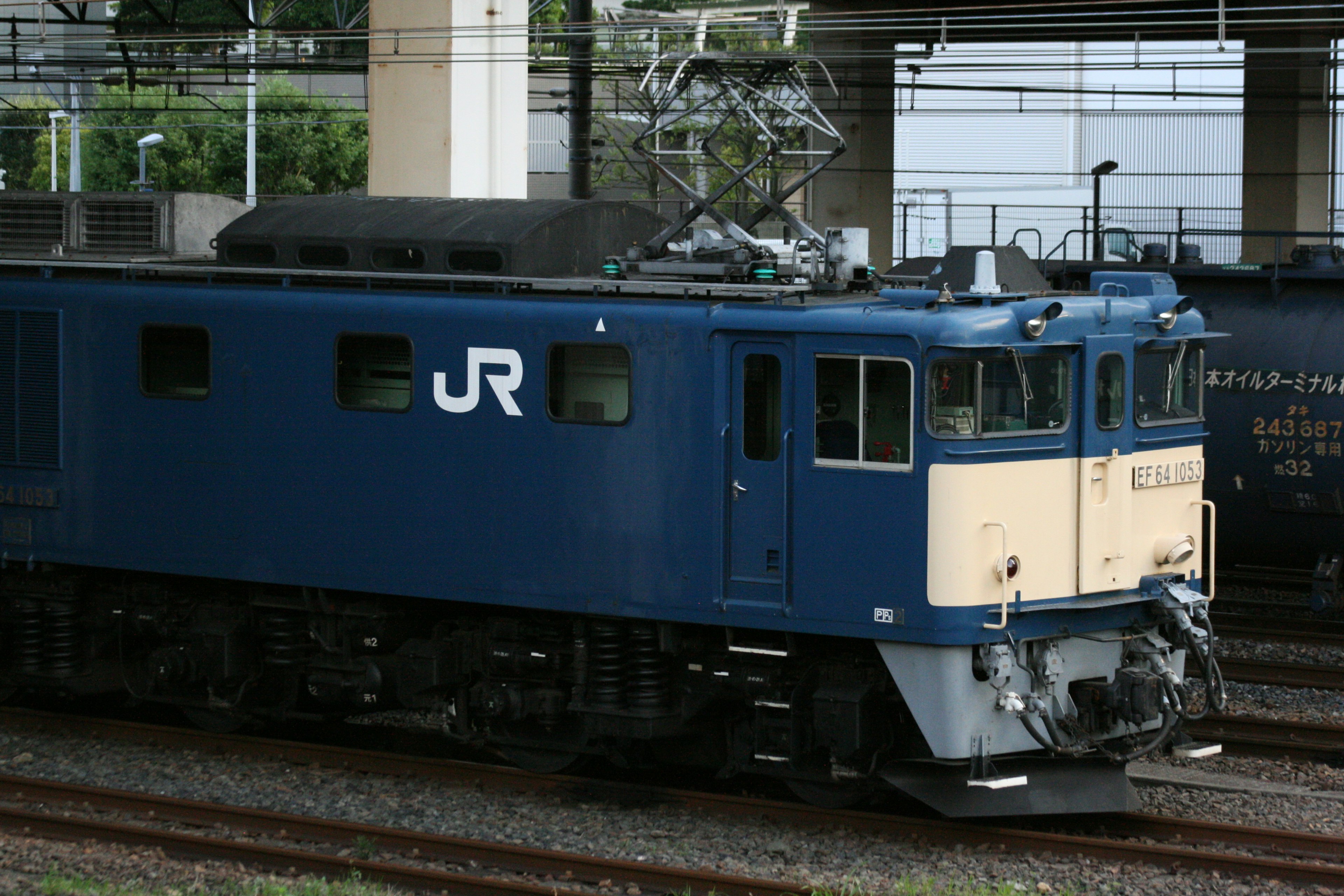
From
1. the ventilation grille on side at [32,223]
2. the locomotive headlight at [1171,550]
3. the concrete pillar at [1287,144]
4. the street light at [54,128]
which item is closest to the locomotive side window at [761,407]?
the locomotive headlight at [1171,550]

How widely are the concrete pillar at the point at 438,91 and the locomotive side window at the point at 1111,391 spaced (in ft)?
33.1

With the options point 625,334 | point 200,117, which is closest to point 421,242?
point 625,334

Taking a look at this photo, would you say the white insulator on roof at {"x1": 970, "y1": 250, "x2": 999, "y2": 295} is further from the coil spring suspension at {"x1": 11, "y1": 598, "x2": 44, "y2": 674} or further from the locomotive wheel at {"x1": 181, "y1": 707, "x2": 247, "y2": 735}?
the coil spring suspension at {"x1": 11, "y1": 598, "x2": 44, "y2": 674}

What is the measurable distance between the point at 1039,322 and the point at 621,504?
9.92 feet

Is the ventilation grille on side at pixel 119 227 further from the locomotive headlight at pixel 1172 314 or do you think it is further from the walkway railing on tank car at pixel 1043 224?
the walkway railing on tank car at pixel 1043 224

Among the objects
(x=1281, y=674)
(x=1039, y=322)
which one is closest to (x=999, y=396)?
(x=1039, y=322)

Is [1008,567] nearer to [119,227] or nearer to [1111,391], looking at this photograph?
[1111,391]

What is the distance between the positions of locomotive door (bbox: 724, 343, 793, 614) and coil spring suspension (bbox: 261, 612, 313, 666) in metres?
4.01

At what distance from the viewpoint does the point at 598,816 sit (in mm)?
10977

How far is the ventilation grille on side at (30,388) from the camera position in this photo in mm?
13047

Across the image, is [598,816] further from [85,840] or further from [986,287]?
[986,287]

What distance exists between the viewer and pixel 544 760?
11852mm

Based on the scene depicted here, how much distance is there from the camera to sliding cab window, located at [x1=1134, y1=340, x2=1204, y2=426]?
418 inches

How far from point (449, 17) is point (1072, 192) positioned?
1293 inches
